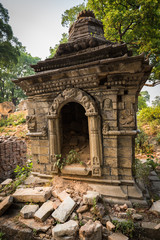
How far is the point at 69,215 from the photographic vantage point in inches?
98.3

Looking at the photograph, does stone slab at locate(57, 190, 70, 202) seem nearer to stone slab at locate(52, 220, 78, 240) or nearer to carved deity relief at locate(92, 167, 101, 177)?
stone slab at locate(52, 220, 78, 240)

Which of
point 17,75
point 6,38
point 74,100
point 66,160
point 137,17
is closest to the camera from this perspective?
point 74,100

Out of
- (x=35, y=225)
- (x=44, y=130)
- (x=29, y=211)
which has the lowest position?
(x=35, y=225)

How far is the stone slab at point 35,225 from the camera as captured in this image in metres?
2.36

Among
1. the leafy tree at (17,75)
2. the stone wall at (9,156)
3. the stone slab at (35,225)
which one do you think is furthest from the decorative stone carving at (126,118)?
the leafy tree at (17,75)

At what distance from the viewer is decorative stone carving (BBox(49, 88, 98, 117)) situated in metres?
3.14

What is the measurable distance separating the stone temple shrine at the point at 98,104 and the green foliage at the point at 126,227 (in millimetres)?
568

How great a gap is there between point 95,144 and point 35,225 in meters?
2.05

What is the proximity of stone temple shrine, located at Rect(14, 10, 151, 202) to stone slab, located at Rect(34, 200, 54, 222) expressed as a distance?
882 millimetres

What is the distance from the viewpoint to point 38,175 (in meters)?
3.82

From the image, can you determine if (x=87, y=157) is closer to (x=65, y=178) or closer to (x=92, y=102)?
(x=65, y=178)

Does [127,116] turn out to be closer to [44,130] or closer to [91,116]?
[91,116]

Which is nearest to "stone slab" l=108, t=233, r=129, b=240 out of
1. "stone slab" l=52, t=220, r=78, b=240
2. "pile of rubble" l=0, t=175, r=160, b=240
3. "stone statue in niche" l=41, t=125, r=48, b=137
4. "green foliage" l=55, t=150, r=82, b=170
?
"pile of rubble" l=0, t=175, r=160, b=240

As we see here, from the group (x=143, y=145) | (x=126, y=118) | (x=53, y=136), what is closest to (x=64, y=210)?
(x=53, y=136)
